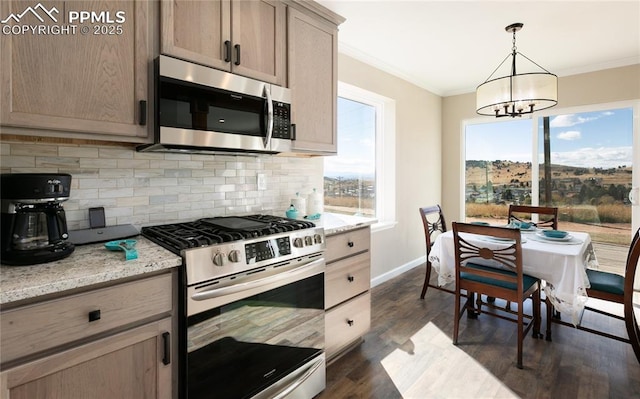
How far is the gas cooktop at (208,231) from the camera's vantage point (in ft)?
Answer: 4.63

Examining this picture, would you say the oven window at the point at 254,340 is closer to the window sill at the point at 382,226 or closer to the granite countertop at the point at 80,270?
the granite countertop at the point at 80,270

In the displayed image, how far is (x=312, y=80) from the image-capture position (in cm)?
226

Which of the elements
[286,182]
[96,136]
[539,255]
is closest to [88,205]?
[96,136]

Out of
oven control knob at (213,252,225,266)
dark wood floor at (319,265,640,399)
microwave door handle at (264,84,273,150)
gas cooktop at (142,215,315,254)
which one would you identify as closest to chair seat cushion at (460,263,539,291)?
dark wood floor at (319,265,640,399)

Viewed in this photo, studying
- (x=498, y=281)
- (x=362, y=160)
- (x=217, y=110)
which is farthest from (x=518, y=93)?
(x=217, y=110)

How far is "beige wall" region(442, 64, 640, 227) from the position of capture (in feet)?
11.6

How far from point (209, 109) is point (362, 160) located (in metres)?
2.27

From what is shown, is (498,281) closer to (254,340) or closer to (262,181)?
(254,340)

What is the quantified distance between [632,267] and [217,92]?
9.31ft

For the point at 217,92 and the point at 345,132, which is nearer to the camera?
the point at 217,92

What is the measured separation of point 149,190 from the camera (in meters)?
1.85

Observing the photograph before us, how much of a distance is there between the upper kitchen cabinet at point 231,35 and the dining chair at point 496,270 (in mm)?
1723

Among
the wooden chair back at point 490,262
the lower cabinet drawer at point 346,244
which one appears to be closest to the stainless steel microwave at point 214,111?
the lower cabinet drawer at point 346,244

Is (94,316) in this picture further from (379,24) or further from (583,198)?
(583,198)
